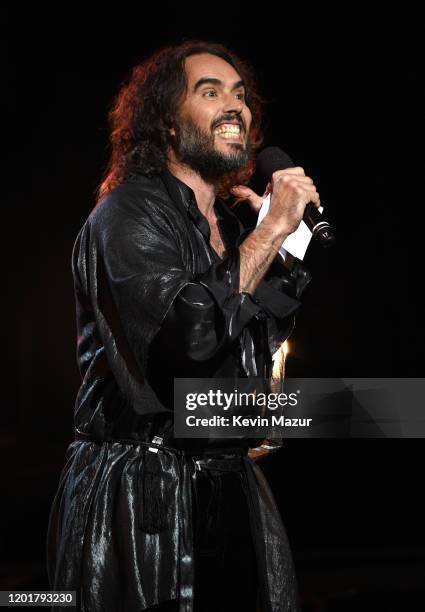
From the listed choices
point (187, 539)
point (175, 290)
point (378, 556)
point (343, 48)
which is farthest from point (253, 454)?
point (343, 48)

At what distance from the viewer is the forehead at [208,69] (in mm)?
1715

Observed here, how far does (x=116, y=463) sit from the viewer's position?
4.45ft

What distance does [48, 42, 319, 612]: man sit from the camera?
1282 millimetres

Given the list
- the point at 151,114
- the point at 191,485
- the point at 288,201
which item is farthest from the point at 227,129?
the point at 191,485

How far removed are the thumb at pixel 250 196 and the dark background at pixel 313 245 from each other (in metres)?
1.29

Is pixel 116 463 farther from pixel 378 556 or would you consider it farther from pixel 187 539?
pixel 378 556

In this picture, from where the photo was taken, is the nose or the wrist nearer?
the wrist

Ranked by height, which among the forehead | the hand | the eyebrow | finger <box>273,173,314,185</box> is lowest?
the hand

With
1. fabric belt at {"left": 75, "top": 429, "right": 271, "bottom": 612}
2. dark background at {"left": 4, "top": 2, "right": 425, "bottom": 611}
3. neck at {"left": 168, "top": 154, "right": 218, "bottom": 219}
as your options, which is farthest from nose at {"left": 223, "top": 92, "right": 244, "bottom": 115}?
dark background at {"left": 4, "top": 2, "right": 425, "bottom": 611}

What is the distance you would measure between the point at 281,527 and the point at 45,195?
2403 millimetres

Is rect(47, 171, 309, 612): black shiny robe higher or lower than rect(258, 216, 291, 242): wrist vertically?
lower

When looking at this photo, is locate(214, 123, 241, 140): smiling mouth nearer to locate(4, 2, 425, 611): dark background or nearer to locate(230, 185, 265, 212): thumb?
locate(230, 185, 265, 212): thumb
